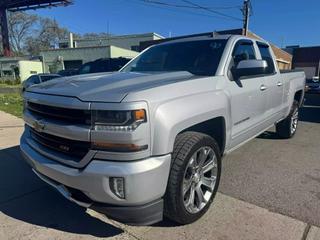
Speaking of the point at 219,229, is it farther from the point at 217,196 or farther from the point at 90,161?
the point at 90,161

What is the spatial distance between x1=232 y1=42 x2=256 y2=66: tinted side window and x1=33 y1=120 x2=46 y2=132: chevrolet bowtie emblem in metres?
2.35

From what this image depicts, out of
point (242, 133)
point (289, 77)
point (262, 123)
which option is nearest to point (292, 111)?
point (289, 77)

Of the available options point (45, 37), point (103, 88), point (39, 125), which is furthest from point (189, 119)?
point (45, 37)

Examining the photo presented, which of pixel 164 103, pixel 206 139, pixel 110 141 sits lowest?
pixel 206 139

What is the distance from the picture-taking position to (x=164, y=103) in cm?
235

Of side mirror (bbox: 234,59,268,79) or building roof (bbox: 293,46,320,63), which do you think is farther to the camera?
building roof (bbox: 293,46,320,63)

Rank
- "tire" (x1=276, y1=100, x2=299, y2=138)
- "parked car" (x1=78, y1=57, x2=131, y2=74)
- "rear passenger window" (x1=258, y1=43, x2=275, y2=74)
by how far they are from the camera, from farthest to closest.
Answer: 1. "parked car" (x1=78, y1=57, x2=131, y2=74)
2. "tire" (x1=276, y1=100, x2=299, y2=138)
3. "rear passenger window" (x1=258, y1=43, x2=275, y2=74)

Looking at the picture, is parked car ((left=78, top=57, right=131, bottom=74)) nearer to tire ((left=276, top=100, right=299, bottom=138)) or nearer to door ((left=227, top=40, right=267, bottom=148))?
tire ((left=276, top=100, right=299, bottom=138))

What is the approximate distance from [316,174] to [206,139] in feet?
7.64

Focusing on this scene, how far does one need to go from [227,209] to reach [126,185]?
1.51 metres

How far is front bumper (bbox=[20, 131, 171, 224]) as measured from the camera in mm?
2148

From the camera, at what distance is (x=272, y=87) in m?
4.50

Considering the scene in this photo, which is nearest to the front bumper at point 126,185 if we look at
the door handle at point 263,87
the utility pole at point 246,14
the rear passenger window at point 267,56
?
the door handle at point 263,87

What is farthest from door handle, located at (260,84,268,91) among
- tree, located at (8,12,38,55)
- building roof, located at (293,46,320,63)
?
tree, located at (8,12,38,55)
